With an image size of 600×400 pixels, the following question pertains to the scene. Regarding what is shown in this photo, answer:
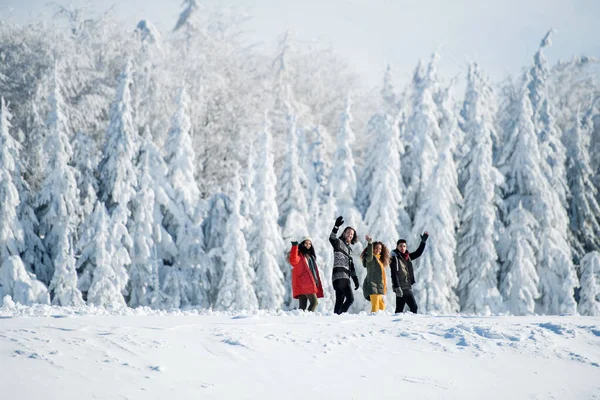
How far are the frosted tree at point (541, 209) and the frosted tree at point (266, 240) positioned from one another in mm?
11072

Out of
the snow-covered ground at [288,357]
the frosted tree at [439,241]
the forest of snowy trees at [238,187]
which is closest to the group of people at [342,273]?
the snow-covered ground at [288,357]

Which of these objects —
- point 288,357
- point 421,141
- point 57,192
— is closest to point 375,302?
point 288,357

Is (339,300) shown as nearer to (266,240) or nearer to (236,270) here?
(236,270)

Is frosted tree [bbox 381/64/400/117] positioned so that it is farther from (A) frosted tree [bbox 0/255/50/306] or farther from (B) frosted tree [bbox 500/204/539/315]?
(A) frosted tree [bbox 0/255/50/306]

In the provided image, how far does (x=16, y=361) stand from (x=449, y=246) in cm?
2516

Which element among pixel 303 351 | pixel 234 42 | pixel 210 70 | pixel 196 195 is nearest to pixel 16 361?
pixel 303 351

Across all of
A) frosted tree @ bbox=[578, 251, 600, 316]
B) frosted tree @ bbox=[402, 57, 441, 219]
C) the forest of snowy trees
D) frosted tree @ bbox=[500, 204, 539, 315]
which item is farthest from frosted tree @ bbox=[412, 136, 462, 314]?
frosted tree @ bbox=[578, 251, 600, 316]

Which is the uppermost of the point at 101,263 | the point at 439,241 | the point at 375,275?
the point at 439,241

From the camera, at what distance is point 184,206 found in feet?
103

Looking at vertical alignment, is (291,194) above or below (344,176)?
below

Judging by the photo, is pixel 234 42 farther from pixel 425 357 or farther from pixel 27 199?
pixel 425 357

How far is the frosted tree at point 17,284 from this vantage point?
25.8 m

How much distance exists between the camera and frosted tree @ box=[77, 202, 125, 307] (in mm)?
26984

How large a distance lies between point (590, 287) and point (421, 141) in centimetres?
1008
